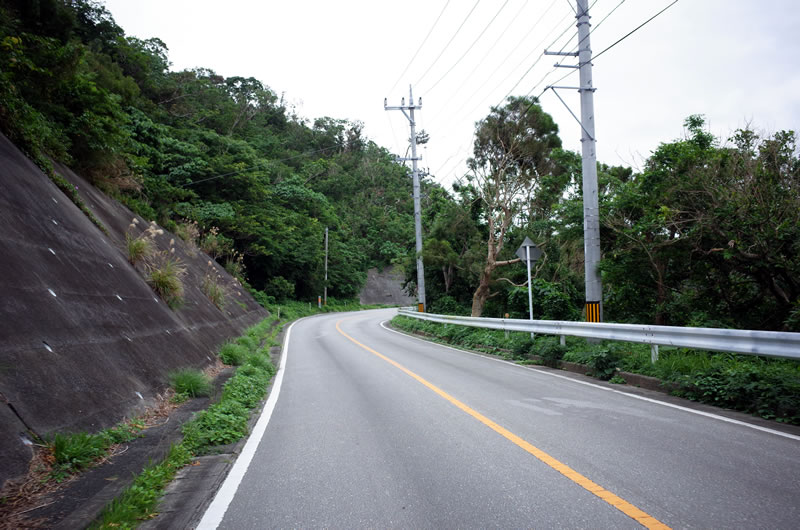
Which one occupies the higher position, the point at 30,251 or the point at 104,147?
the point at 104,147

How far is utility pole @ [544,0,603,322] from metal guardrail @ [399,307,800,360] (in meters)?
1.16

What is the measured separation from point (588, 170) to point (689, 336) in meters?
5.40

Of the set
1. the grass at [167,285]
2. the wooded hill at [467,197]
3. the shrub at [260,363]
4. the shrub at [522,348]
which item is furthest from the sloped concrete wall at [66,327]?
the shrub at [522,348]

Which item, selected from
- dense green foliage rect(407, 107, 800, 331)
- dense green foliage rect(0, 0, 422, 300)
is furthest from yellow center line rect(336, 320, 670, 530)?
dense green foliage rect(0, 0, 422, 300)

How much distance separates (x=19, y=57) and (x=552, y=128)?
23801 millimetres

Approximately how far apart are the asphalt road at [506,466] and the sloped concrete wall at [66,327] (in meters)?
1.67

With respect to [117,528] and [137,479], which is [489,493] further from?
[137,479]

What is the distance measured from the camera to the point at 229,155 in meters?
33.6

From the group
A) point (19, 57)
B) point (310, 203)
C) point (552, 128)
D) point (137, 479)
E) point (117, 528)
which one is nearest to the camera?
point (117, 528)

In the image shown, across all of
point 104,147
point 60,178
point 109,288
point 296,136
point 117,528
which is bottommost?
point 117,528

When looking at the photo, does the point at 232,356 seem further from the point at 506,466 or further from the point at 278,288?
the point at 278,288

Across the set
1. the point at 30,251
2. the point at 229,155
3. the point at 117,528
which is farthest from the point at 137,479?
the point at 229,155

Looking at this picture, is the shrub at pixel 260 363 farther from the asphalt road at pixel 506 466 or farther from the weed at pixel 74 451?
the weed at pixel 74 451

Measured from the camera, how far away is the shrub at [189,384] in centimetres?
713
